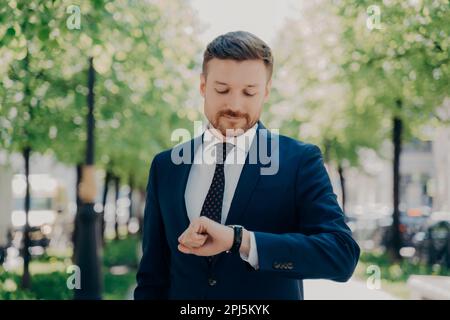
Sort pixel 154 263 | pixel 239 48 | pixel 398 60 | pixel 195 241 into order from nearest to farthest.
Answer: pixel 195 241
pixel 239 48
pixel 154 263
pixel 398 60

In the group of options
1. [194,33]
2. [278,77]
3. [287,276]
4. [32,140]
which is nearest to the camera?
[287,276]

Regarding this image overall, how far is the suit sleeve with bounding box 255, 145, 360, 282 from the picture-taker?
1.94 m

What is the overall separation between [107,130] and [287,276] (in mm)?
12059

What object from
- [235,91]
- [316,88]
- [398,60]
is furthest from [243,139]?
[316,88]

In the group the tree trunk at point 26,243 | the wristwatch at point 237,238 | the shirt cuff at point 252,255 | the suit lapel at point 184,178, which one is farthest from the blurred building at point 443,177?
the wristwatch at point 237,238

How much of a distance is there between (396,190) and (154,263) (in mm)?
12918

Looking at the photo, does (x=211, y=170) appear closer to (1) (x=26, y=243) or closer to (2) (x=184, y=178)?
(2) (x=184, y=178)

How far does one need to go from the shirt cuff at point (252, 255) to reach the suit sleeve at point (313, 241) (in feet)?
0.04

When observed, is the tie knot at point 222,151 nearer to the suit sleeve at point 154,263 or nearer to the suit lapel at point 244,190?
the suit lapel at point 244,190

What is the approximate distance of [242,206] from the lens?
6.98 ft

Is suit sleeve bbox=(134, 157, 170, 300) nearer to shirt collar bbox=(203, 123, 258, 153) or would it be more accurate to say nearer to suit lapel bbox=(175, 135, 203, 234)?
suit lapel bbox=(175, 135, 203, 234)
